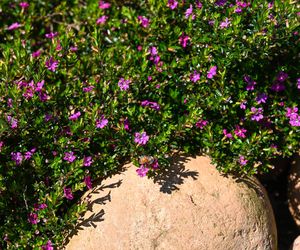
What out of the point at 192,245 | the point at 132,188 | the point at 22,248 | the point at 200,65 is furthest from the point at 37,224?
the point at 200,65

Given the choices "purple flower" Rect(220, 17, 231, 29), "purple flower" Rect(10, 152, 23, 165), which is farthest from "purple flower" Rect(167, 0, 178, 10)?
"purple flower" Rect(10, 152, 23, 165)

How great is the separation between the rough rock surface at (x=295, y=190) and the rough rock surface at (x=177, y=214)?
56cm

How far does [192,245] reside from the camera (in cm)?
350

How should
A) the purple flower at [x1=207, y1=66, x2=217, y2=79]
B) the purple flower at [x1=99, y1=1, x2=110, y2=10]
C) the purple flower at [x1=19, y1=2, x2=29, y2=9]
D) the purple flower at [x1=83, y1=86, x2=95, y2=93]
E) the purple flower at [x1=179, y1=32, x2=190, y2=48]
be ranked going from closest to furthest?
the purple flower at [x1=207, y1=66, x2=217, y2=79]
the purple flower at [x1=83, y1=86, x2=95, y2=93]
the purple flower at [x1=179, y1=32, x2=190, y2=48]
the purple flower at [x1=99, y1=1, x2=110, y2=10]
the purple flower at [x1=19, y1=2, x2=29, y2=9]

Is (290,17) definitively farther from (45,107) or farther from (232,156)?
(45,107)

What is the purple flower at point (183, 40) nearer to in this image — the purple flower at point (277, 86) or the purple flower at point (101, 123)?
Result: the purple flower at point (277, 86)

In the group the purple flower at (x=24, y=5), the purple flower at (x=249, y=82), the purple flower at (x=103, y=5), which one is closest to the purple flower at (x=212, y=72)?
the purple flower at (x=249, y=82)

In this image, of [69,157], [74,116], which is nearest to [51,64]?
[74,116]

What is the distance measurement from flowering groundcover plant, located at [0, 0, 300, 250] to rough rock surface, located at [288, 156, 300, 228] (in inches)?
13.3

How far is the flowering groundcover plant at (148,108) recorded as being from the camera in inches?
144

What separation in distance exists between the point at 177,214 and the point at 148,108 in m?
0.83

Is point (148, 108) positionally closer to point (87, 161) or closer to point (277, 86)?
point (87, 161)

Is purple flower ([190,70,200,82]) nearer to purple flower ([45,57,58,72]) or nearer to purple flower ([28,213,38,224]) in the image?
purple flower ([45,57,58,72])

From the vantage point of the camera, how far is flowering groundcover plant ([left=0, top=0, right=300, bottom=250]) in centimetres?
367
